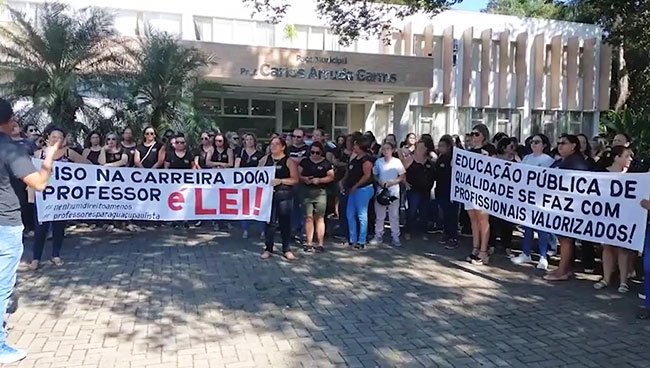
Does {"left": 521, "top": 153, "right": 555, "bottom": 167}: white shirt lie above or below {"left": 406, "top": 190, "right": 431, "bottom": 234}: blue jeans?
above

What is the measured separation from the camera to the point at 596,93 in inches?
1142

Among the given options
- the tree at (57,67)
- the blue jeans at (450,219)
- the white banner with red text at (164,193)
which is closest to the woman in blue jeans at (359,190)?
the blue jeans at (450,219)

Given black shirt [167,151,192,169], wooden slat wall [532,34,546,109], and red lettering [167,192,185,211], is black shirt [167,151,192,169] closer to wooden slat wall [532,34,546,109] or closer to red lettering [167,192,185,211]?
red lettering [167,192,185,211]

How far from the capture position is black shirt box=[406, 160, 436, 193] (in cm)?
937

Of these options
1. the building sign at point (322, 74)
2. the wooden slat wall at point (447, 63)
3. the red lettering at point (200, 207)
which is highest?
the wooden slat wall at point (447, 63)

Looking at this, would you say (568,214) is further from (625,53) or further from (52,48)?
(625,53)

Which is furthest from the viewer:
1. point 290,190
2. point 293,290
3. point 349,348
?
point 290,190

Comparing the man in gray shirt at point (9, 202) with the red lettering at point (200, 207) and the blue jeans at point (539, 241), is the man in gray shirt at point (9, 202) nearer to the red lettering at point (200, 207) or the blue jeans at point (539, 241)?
the red lettering at point (200, 207)

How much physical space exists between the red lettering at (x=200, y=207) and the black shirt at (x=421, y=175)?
3.24 m

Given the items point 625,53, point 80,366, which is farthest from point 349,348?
point 625,53

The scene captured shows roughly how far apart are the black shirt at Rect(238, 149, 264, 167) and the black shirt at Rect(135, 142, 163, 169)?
5.11 ft

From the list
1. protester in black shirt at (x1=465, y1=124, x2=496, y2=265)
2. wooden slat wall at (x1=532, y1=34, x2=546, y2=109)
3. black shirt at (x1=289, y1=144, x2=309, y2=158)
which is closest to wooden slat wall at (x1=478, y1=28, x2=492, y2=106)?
wooden slat wall at (x1=532, y1=34, x2=546, y2=109)

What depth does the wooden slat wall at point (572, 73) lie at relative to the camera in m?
28.3

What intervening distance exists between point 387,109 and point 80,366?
24.3 m
